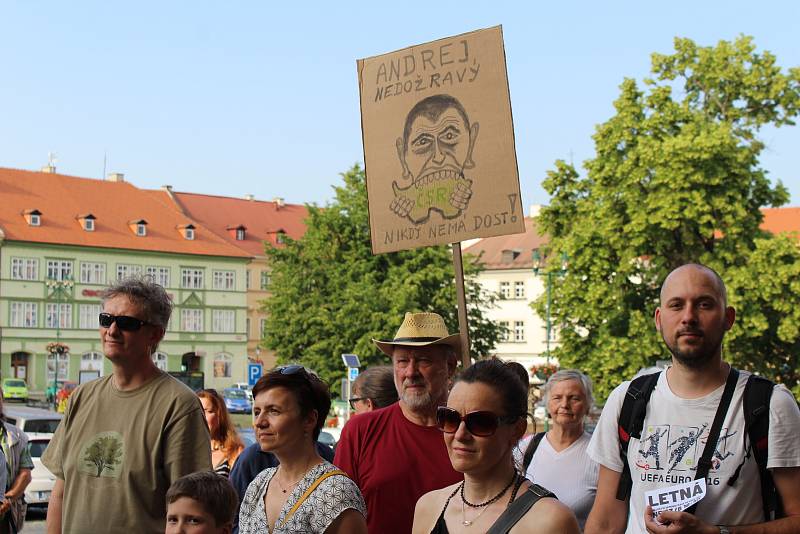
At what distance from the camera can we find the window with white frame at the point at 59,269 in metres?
81.0

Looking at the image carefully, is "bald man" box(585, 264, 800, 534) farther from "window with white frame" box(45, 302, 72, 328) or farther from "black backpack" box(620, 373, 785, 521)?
"window with white frame" box(45, 302, 72, 328)

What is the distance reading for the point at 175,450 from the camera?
16.8 feet

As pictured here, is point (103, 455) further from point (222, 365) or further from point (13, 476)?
point (222, 365)

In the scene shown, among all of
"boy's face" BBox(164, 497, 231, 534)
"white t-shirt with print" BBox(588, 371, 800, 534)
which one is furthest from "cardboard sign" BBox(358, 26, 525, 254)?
"boy's face" BBox(164, 497, 231, 534)

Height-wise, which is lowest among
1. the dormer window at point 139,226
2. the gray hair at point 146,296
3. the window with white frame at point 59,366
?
the gray hair at point 146,296

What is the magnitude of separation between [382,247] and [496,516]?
351 cm

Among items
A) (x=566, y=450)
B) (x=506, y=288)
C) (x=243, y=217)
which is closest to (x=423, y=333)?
(x=566, y=450)

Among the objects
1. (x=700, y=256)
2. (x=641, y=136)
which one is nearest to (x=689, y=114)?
(x=641, y=136)

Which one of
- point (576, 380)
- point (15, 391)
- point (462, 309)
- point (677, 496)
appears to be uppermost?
point (15, 391)

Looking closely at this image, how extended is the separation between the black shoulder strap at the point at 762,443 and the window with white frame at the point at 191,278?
8404 cm

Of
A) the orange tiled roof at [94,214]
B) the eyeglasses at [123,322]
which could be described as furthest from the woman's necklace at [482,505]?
the orange tiled roof at [94,214]

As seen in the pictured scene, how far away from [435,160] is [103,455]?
256 centimetres

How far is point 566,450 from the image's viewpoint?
6.88m

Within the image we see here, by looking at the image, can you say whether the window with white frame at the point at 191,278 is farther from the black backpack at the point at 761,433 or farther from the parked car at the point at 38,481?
the black backpack at the point at 761,433
